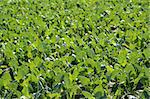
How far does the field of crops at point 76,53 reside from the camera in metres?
3.35

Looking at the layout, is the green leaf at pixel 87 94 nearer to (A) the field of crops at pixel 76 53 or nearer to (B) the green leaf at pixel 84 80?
(A) the field of crops at pixel 76 53

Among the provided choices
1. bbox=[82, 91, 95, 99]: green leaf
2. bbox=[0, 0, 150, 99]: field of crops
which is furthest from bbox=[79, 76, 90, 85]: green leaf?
bbox=[82, 91, 95, 99]: green leaf

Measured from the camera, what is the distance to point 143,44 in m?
4.34

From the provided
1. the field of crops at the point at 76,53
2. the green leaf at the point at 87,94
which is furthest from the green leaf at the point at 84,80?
the green leaf at the point at 87,94

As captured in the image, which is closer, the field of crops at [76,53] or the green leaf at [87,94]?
the green leaf at [87,94]

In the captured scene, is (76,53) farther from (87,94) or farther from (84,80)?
(87,94)

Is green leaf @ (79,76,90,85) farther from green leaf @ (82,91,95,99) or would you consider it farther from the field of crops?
green leaf @ (82,91,95,99)

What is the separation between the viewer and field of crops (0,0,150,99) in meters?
3.35

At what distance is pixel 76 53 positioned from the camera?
403 centimetres

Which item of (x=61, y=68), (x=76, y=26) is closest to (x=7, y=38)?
(x=76, y=26)

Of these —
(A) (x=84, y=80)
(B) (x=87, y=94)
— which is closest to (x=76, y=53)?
(A) (x=84, y=80)

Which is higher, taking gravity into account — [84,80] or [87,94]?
[84,80]

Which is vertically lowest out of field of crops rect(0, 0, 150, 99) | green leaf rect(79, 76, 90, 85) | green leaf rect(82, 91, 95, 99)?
green leaf rect(82, 91, 95, 99)

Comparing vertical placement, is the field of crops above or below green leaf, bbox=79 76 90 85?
above
